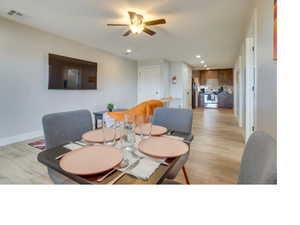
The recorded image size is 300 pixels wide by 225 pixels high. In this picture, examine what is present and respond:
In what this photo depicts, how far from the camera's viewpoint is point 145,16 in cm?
246

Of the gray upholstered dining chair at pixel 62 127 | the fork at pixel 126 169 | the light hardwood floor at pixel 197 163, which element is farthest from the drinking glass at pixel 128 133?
the light hardwood floor at pixel 197 163

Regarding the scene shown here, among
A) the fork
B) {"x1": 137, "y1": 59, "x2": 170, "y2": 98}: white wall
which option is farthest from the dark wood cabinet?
the fork

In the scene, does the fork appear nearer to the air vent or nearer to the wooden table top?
the wooden table top

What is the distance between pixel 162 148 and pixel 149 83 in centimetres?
534

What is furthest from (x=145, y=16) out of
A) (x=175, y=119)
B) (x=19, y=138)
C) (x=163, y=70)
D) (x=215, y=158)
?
(x=163, y=70)

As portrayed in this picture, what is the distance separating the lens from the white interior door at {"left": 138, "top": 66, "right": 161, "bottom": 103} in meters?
5.81

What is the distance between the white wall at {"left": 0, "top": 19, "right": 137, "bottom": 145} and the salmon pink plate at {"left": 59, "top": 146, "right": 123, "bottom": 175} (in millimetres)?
2937

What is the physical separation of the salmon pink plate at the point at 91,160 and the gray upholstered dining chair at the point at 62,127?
1.34 ft

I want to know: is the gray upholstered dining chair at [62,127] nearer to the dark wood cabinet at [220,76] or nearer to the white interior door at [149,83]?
the white interior door at [149,83]

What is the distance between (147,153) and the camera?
29.8 inches

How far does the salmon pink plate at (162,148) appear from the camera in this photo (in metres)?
0.75
